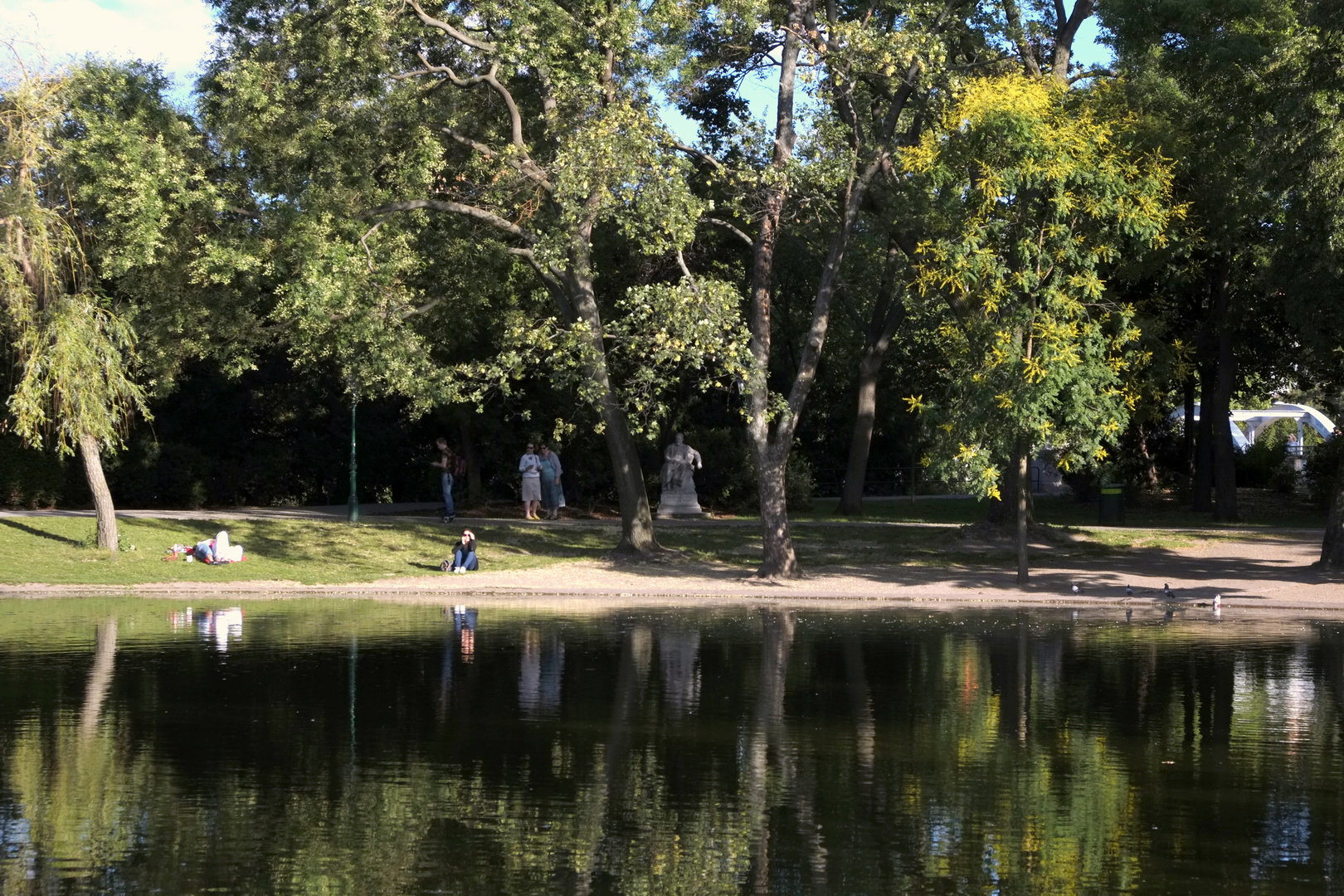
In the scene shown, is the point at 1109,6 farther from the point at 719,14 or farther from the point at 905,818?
the point at 905,818

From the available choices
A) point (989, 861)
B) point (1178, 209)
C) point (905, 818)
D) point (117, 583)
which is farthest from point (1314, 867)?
point (117, 583)

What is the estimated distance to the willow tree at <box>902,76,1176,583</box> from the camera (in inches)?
880

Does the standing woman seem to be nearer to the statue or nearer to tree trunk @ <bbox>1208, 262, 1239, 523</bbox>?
the statue

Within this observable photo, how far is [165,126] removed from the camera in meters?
26.2

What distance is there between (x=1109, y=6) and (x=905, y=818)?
26447 mm

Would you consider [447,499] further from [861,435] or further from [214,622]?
[214,622]

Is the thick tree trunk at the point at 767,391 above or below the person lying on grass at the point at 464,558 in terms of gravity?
above

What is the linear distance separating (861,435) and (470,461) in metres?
10.2

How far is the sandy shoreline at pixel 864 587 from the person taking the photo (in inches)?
881

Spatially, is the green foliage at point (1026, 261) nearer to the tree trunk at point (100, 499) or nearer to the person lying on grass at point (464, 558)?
the person lying on grass at point (464, 558)

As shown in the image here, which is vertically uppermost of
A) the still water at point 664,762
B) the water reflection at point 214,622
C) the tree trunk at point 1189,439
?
the tree trunk at point 1189,439

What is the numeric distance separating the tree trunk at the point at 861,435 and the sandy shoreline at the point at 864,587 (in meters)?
9.12

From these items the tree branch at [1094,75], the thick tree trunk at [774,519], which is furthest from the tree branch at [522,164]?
the tree branch at [1094,75]

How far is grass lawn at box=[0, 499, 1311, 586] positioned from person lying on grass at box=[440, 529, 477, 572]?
54 centimetres
